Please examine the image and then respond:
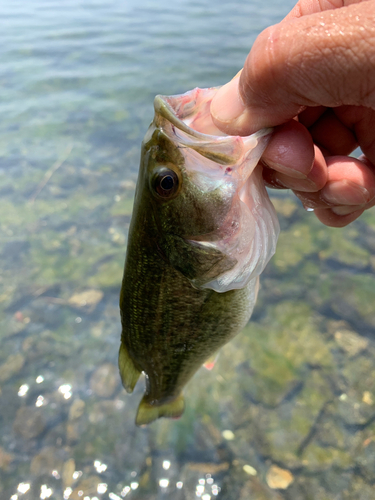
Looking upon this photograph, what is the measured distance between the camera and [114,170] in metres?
6.94

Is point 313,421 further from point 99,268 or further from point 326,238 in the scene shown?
point 99,268

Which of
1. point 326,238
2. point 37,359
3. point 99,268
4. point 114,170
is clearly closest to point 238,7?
point 114,170

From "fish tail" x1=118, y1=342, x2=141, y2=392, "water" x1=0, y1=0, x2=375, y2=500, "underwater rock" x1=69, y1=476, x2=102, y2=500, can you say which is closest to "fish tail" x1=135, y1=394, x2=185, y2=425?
"fish tail" x1=118, y1=342, x2=141, y2=392

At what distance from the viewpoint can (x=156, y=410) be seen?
2.69 meters

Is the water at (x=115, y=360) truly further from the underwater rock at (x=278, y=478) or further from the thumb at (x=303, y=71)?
the thumb at (x=303, y=71)

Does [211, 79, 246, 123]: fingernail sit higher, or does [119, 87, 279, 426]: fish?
[211, 79, 246, 123]: fingernail

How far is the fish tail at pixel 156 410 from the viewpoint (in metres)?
2.66

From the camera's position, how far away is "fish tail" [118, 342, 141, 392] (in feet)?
7.79

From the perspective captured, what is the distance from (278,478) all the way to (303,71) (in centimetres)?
336

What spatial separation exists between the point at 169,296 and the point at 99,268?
3.55 metres

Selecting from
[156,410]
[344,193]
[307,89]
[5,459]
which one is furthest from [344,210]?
[5,459]

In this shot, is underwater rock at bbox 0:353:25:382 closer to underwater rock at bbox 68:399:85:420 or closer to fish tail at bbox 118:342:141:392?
underwater rock at bbox 68:399:85:420

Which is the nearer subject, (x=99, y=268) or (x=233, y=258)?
(x=233, y=258)

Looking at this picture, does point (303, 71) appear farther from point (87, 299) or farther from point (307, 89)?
point (87, 299)
